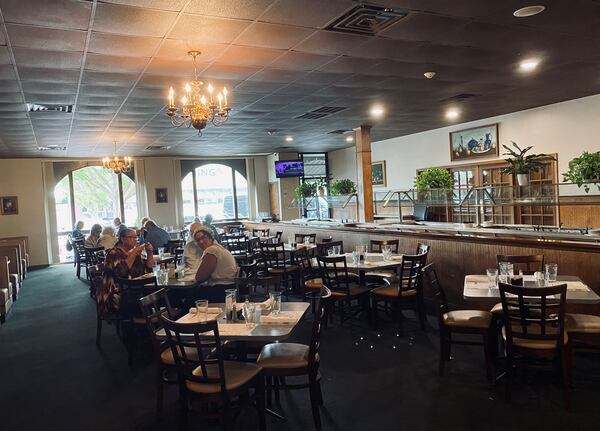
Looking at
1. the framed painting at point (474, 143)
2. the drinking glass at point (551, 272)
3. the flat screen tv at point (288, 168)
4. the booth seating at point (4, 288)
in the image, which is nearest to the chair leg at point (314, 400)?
the drinking glass at point (551, 272)

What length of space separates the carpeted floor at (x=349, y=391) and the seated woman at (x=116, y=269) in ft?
1.81

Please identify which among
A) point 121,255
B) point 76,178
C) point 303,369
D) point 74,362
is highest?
point 76,178

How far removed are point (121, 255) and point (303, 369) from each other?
124 inches

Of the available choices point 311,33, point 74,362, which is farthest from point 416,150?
point 74,362

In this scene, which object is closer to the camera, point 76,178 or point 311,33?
point 311,33

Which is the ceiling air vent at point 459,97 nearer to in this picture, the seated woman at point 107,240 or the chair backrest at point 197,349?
the chair backrest at point 197,349

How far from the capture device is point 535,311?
349 centimetres

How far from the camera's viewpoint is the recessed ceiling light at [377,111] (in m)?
8.33

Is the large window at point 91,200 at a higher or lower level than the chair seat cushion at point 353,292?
higher

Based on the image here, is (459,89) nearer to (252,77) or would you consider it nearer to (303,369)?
(252,77)

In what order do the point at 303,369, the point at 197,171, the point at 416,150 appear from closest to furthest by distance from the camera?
the point at 303,369 → the point at 416,150 → the point at 197,171

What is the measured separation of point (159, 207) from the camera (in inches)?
580

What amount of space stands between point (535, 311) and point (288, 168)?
38.6 feet

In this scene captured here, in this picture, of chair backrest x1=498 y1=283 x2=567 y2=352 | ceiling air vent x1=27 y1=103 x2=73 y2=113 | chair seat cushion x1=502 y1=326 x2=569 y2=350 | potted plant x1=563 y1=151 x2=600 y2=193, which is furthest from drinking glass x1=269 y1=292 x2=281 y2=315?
ceiling air vent x1=27 y1=103 x2=73 y2=113
